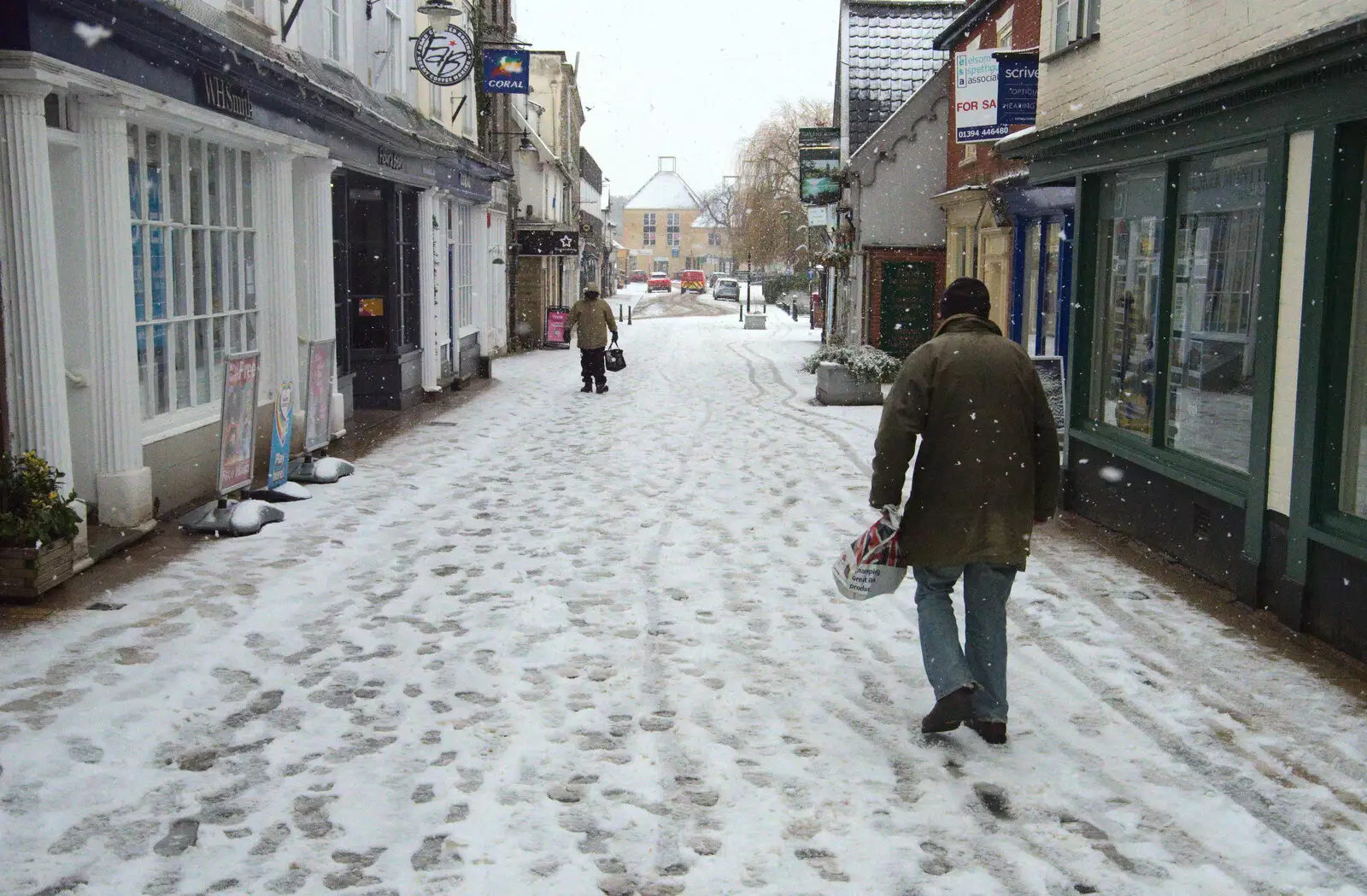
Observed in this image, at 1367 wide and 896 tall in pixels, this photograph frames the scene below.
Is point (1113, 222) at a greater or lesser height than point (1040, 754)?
greater

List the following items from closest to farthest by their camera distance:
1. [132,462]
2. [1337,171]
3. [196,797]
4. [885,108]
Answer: [196,797]
[1337,171]
[132,462]
[885,108]

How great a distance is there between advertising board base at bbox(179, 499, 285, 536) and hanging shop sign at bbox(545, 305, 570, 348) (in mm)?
22472

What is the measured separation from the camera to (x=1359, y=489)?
6062 mm

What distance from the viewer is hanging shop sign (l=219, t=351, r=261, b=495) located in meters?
8.40

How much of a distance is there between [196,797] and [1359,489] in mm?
5446

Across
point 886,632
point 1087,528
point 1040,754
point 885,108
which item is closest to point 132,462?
point 886,632

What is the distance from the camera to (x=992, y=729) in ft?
16.3

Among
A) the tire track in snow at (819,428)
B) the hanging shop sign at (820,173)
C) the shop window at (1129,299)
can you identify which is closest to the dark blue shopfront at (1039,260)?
the tire track in snow at (819,428)

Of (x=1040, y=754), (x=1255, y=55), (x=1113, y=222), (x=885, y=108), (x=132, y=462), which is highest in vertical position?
(x=885, y=108)

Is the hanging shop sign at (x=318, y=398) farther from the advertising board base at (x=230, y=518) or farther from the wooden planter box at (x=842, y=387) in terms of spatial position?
the wooden planter box at (x=842, y=387)

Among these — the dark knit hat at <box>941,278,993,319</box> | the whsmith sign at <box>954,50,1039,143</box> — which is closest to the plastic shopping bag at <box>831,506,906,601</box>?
the dark knit hat at <box>941,278,993,319</box>

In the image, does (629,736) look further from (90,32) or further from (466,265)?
(466,265)

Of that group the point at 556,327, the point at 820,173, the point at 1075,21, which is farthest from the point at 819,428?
the point at 556,327

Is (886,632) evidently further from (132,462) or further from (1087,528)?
(132,462)
